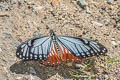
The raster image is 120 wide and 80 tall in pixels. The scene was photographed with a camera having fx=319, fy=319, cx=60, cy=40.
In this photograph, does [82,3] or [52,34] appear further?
[82,3]

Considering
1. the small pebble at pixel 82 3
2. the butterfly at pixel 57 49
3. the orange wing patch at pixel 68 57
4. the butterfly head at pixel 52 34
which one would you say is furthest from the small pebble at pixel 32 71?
the small pebble at pixel 82 3

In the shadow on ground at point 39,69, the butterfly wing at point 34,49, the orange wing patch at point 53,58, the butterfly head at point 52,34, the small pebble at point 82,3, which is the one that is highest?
the small pebble at point 82,3

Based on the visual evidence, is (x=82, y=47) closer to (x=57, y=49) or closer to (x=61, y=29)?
(x=57, y=49)

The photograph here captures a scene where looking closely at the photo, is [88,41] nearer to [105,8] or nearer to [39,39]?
[39,39]

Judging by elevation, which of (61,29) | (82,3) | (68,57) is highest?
(82,3)

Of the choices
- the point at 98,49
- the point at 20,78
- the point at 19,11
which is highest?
the point at 19,11

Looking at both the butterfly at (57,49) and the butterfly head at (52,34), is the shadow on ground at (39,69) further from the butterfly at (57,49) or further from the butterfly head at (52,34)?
the butterfly head at (52,34)

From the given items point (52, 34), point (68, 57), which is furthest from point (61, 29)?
point (68, 57)

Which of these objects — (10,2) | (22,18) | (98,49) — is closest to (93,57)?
(98,49)
